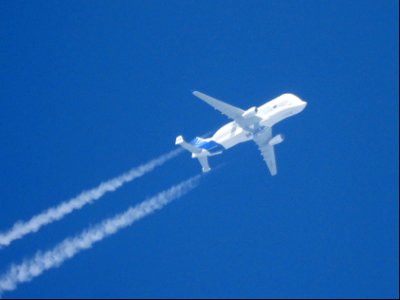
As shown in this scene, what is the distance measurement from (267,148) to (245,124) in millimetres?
8348

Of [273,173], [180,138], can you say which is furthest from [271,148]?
[180,138]

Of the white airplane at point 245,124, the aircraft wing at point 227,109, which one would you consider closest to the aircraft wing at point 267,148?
the white airplane at point 245,124

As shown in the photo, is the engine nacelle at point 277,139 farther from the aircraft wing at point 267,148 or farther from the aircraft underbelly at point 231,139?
the aircraft underbelly at point 231,139

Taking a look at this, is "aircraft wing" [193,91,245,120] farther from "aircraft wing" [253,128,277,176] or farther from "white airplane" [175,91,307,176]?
"aircraft wing" [253,128,277,176]

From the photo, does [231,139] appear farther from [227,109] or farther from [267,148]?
[267,148]

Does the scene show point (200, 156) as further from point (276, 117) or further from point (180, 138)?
point (276, 117)

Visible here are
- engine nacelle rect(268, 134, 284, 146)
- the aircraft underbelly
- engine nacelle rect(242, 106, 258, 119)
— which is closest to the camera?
engine nacelle rect(242, 106, 258, 119)

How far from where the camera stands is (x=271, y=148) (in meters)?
134

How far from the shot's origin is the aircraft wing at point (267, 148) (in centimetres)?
12950

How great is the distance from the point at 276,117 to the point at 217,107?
7.93 m

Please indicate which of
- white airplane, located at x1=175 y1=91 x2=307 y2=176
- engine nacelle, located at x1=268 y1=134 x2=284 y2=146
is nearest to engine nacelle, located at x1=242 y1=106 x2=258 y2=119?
white airplane, located at x1=175 y1=91 x2=307 y2=176

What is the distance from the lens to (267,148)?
133500 millimetres

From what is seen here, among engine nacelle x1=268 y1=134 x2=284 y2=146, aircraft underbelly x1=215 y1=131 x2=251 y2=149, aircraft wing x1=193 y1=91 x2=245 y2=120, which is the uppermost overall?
aircraft wing x1=193 y1=91 x2=245 y2=120

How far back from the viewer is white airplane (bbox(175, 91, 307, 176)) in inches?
4966
